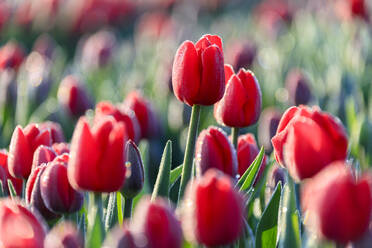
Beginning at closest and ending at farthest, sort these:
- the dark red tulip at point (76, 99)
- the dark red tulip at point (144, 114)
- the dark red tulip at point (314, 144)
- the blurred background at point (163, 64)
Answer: the dark red tulip at point (314, 144) < the dark red tulip at point (144, 114) < the dark red tulip at point (76, 99) < the blurred background at point (163, 64)

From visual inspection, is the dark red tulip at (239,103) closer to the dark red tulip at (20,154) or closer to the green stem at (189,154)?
the green stem at (189,154)

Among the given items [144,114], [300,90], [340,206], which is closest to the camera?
[340,206]

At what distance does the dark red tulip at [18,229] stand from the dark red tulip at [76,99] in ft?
4.57

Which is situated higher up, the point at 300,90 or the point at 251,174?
the point at 300,90

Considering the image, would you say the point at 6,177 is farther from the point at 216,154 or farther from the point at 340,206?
the point at 340,206

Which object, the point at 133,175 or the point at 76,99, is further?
the point at 76,99

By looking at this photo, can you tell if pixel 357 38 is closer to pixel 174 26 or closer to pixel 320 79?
pixel 320 79

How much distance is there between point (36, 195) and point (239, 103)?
484mm

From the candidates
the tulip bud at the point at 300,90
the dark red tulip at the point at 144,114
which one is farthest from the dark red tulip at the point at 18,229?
the tulip bud at the point at 300,90

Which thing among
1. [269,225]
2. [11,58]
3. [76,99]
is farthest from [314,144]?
[11,58]

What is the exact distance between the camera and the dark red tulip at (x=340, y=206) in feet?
2.69

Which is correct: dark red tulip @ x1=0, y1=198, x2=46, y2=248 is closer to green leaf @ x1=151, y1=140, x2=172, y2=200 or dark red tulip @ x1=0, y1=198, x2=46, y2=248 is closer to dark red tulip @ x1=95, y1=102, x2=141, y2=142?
green leaf @ x1=151, y1=140, x2=172, y2=200

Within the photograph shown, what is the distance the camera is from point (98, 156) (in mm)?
1034

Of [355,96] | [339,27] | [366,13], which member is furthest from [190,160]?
[339,27]
